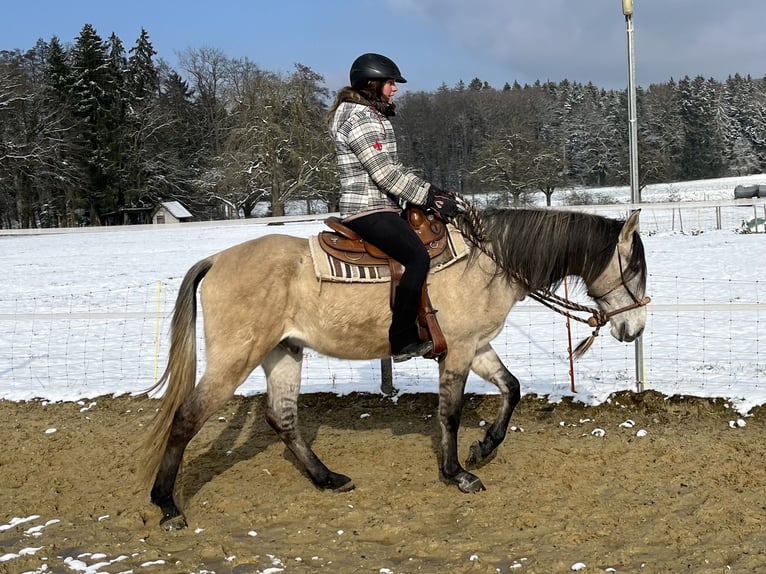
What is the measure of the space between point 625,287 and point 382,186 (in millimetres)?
1744

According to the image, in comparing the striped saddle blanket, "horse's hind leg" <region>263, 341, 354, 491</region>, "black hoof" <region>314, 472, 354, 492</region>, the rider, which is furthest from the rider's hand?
"black hoof" <region>314, 472, 354, 492</region>

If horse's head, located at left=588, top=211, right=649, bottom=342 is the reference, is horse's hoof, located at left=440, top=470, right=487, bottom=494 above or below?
below

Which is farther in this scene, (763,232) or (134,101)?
(134,101)

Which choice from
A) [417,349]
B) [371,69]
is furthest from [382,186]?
[417,349]

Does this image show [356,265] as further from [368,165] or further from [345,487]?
[345,487]

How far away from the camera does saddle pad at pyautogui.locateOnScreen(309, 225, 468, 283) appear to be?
4.26 m

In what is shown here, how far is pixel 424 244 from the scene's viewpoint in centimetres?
432

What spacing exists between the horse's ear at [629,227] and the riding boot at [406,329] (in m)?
1.38

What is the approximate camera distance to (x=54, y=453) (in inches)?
213

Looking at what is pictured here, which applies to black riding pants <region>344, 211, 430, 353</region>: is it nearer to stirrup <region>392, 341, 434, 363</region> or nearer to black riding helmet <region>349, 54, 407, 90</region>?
stirrup <region>392, 341, 434, 363</region>

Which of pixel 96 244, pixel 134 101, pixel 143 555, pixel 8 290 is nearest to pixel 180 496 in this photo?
pixel 143 555

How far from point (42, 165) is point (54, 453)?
42.8m

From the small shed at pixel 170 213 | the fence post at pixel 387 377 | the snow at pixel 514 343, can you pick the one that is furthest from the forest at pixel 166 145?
the fence post at pixel 387 377

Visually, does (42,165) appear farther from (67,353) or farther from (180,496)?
(180,496)
